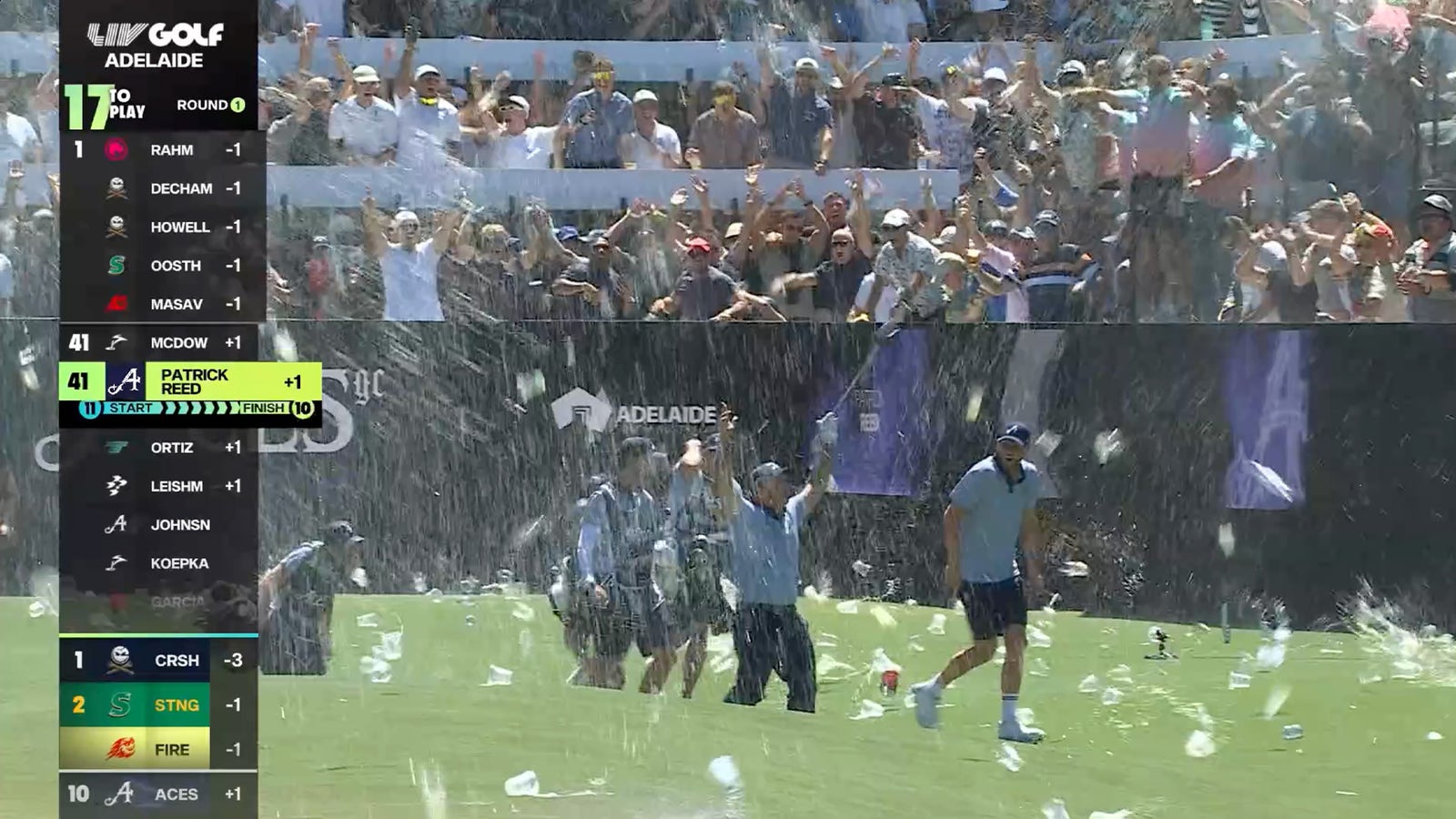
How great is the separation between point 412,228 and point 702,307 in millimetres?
917

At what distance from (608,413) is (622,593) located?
61cm

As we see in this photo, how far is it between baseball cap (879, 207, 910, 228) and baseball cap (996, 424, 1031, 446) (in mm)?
744

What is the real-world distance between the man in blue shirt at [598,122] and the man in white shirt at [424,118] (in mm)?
322

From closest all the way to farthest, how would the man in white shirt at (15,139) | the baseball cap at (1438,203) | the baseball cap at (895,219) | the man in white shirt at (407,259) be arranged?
the man in white shirt at (15,139) < the man in white shirt at (407,259) < the baseball cap at (895,219) < the baseball cap at (1438,203)

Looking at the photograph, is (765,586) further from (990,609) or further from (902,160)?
(902,160)

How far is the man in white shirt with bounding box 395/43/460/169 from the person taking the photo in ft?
16.3

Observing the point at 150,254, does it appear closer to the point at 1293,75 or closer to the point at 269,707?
the point at 269,707

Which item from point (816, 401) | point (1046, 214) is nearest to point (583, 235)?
point (816, 401)

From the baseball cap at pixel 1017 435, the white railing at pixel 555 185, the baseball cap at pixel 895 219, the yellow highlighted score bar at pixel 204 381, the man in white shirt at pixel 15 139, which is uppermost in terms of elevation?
the man in white shirt at pixel 15 139

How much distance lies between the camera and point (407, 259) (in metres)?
5.13

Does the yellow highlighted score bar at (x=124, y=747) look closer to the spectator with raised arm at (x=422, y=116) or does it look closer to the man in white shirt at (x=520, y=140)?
the spectator with raised arm at (x=422, y=116)

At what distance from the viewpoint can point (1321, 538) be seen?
597cm
